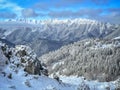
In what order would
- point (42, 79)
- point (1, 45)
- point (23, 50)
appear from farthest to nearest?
point (23, 50)
point (1, 45)
point (42, 79)

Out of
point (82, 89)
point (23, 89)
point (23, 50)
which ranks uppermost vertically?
point (23, 50)

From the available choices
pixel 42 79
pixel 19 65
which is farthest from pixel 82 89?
pixel 19 65

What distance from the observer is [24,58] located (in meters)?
83.8

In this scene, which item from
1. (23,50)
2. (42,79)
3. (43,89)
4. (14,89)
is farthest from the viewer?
(23,50)

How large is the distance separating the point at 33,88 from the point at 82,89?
65.5 feet

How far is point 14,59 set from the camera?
257ft

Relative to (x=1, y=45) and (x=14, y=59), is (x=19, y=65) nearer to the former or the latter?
(x=14, y=59)

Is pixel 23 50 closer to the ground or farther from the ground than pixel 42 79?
farther from the ground

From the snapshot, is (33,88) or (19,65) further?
(19,65)

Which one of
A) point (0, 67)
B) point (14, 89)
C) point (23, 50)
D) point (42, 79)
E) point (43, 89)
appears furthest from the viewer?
point (23, 50)

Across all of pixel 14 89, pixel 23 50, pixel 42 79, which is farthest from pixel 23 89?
pixel 23 50

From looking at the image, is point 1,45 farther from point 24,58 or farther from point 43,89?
point 43,89

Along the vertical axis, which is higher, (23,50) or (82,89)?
(23,50)

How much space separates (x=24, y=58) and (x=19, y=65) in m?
7.60
